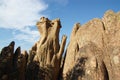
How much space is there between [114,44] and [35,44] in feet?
43.5

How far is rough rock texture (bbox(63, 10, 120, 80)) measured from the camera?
3341 cm

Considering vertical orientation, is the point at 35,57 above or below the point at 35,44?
below

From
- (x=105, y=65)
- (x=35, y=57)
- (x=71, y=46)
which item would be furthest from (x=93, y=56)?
(x=35, y=57)

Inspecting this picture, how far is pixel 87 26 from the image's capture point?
3931cm

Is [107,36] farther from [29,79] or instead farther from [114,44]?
[29,79]

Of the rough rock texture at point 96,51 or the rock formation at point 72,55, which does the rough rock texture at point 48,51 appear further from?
the rough rock texture at point 96,51

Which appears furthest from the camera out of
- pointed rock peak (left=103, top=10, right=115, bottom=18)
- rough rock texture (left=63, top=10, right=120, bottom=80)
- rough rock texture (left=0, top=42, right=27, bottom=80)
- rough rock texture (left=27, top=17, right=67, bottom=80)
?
pointed rock peak (left=103, top=10, right=115, bottom=18)

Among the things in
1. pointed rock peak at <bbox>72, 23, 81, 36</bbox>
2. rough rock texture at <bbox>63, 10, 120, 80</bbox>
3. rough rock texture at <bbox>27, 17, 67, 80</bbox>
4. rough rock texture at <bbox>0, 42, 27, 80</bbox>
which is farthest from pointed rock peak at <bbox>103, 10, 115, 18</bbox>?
rough rock texture at <bbox>0, 42, 27, 80</bbox>

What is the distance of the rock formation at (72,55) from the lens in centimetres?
3350

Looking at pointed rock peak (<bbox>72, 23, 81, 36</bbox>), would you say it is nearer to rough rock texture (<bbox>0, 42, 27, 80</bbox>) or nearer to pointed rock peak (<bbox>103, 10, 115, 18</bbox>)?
pointed rock peak (<bbox>103, 10, 115, 18</bbox>)

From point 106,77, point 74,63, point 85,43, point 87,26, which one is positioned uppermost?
point 87,26

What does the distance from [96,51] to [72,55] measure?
Answer: 427cm

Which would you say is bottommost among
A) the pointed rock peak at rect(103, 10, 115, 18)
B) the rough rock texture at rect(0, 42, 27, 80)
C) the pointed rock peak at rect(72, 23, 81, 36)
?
the rough rock texture at rect(0, 42, 27, 80)

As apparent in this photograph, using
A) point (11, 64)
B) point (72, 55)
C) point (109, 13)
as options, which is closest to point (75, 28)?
point (72, 55)
